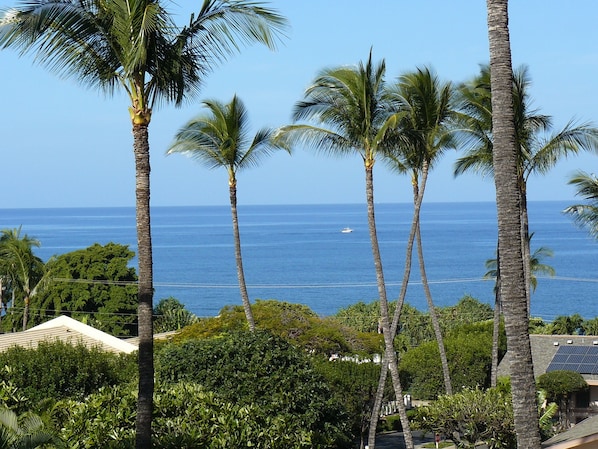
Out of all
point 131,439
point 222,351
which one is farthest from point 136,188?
point 222,351

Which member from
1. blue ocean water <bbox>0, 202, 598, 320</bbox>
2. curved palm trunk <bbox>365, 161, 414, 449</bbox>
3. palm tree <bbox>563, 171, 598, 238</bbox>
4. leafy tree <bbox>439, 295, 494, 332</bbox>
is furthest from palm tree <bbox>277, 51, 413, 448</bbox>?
blue ocean water <bbox>0, 202, 598, 320</bbox>

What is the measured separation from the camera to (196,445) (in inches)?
608

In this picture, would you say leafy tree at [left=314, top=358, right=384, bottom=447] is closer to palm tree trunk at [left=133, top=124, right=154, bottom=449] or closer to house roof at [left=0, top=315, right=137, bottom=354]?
Result: house roof at [left=0, top=315, right=137, bottom=354]

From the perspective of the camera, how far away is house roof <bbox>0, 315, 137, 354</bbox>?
109ft

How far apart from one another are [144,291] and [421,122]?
15.8 m

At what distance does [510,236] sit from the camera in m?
10.3

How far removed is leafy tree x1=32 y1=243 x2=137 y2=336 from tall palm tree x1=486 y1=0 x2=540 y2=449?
57.6 metres

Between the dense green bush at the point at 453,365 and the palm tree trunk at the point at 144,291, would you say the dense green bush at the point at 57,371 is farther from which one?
the dense green bush at the point at 453,365

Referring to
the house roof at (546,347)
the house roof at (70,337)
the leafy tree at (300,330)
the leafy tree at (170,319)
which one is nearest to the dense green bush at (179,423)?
the house roof at (70,337)

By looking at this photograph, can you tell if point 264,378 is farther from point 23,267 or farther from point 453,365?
point 23,267

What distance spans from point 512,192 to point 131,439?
8.18 metres

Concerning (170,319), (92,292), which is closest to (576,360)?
(170,319)

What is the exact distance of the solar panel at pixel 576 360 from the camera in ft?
112

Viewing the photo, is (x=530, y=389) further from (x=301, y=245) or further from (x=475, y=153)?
(x=301, y=245)
